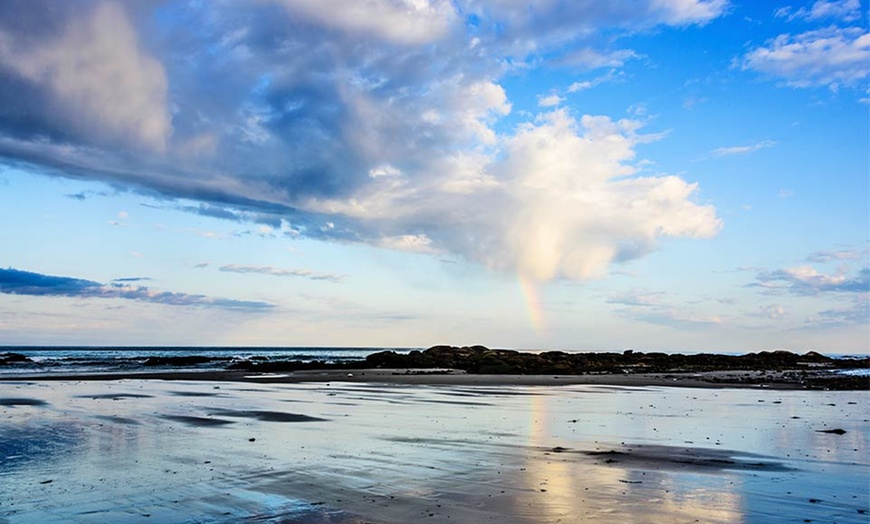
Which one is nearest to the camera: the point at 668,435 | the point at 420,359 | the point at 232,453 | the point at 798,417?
the point at 232,453

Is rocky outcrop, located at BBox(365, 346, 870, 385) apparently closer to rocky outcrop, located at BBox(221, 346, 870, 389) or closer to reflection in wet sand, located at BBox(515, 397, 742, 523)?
rocky outcrop, located at BBox(221, 346, 870, 389)

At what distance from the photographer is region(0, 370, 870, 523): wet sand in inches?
437

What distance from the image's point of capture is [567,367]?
67.3m

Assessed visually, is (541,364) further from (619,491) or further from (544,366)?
(619,491)

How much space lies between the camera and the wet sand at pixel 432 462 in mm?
11109

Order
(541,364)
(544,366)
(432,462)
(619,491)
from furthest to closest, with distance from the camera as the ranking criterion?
1. (541,364)
2. (544,366)
3. (432,462)
4. (619,491)

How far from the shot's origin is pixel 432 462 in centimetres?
1537

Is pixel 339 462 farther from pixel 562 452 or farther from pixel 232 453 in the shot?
pixel 562 452

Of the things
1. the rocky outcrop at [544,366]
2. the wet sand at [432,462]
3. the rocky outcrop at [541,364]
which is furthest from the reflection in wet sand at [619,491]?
the rocky outcrop at [541,364]

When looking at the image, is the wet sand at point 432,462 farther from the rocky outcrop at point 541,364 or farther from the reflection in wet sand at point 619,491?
the rocky outcrop at point 541,364

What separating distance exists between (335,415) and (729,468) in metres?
14.9

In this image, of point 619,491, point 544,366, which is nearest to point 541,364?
point 544,366

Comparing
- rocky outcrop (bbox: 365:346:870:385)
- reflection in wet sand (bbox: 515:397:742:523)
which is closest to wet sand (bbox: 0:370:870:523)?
reflection in wet sand (bbox: 515:397:742:523)

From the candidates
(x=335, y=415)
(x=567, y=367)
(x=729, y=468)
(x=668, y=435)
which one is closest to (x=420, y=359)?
(x=567, y=367)
